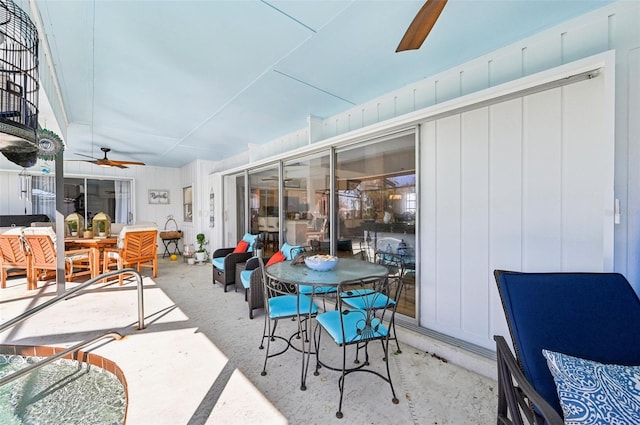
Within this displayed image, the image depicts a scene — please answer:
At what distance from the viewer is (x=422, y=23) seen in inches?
53.2

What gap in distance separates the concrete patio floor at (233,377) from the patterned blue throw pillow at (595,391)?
898 millimetres

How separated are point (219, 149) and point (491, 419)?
242 inches

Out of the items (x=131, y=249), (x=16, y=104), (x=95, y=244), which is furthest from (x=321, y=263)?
(x=95, y=244)

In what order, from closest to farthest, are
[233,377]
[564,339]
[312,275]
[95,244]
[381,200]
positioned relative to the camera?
[564,339]
[233,377]
[312,275]
[381,200]
[95,244]

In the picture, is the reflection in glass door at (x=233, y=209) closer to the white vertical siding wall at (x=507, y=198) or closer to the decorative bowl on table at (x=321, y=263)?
the decorative bowl on table at (x=321, y=263)

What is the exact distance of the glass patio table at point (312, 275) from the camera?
208cm

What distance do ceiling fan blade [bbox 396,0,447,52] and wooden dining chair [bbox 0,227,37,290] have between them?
20.6ft

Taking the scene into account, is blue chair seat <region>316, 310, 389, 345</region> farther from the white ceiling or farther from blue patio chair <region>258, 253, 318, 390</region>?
A: the white ceiling

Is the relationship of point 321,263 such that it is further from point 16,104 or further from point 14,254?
point 14,254

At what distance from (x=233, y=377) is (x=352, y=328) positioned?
3.51ft

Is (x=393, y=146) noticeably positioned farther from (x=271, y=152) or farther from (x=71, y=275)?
(x=71, y=275)

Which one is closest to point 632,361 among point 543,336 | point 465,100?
point 543,336

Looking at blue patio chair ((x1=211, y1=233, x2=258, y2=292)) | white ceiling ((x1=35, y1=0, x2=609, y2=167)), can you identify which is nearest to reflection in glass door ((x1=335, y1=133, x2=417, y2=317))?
white ceiling ((x1=35, y1=0, x2=609, y2=167))

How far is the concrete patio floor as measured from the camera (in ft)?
5.89
